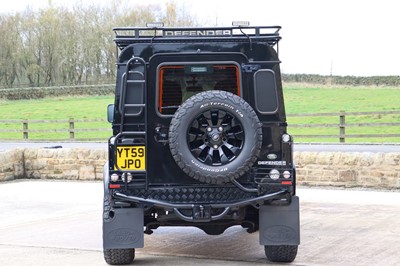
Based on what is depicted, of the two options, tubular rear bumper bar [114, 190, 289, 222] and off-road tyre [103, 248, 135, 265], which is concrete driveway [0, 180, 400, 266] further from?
tubular rear bumper bar [114, 190, 289, 222]

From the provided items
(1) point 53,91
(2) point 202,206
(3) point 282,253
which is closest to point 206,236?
(3) point 282,253

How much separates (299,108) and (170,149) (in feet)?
101

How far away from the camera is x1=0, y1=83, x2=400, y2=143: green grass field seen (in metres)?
33.0

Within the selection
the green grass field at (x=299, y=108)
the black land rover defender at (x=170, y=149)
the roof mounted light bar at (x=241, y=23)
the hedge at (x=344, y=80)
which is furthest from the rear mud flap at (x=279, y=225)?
the hedge at (x=344, y=80)

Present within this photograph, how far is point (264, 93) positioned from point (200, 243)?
2663mm

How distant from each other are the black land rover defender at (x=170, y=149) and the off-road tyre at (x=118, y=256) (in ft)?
0.04

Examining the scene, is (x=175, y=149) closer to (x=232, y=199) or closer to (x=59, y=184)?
(x=232, y=199)

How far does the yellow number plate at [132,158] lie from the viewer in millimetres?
7719

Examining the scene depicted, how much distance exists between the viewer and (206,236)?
33.4 feet

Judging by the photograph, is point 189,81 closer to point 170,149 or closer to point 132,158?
point 170,149

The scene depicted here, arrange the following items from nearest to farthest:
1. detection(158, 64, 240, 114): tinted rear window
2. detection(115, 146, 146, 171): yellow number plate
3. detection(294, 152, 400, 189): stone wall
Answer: detection(115, 146, 146, 171): yellow number plate < detection(158, 64, 240, 114): tinted rear window < detection(294, 152, 400, 189): stone wall

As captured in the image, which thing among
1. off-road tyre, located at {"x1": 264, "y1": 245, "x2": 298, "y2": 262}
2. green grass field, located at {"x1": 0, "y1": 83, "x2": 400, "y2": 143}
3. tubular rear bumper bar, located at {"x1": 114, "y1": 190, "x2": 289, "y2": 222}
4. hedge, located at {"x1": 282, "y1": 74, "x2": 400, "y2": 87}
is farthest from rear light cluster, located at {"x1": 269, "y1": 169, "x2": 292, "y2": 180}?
hedge, located at {"x1": 282, "y1": 74, "x2": 400, "y2": 87}

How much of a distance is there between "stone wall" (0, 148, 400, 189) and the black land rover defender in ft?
22.1

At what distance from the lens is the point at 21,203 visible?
46.0 feet
